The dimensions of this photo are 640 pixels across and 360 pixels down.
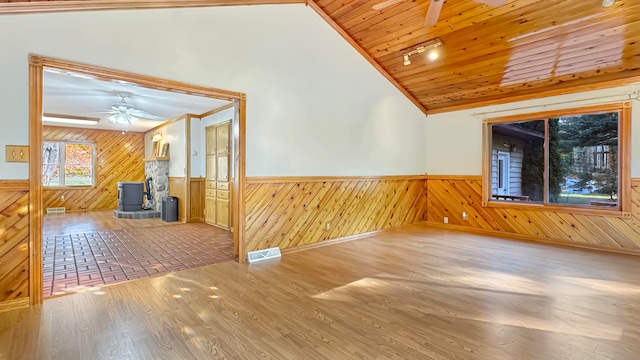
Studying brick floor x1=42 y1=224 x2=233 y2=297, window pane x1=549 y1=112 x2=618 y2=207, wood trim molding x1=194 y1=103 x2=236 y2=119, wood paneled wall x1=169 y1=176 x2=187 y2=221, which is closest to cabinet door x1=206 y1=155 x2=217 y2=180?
wood paneled wall x1=169 y1=176 x2=187 y2=221

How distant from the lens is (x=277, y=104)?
4516 mm

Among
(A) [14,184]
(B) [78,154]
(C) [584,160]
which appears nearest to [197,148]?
(B) [78,154]

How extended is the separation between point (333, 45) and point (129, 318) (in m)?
4.60

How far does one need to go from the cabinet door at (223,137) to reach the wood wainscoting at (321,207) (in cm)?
245

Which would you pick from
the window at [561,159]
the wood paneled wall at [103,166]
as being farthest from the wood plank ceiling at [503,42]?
the wood paneled wall at [103,166]

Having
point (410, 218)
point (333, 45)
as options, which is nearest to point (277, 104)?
point (333, 45)

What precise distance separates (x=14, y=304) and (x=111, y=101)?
4613mm

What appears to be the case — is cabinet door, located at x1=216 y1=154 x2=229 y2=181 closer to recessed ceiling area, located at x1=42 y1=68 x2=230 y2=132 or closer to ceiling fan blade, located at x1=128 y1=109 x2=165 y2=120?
recessed ceiling area, located at x1=42 y1=68 x2=230 y2=132

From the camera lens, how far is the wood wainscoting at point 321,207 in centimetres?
438

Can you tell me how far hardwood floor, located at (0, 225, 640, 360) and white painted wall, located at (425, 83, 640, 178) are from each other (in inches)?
98.5

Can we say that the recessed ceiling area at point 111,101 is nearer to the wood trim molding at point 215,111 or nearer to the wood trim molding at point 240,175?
the wood trim molding at point 215,111

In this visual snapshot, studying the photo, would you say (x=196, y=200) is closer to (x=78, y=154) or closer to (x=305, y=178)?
(x=305, y=178)

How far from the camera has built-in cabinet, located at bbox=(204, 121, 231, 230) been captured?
21.2ft

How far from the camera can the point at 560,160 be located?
17.6ft
